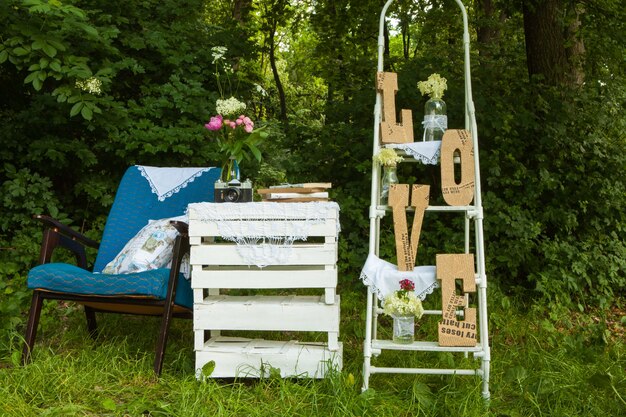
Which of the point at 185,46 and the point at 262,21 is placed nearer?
the point at 185,46

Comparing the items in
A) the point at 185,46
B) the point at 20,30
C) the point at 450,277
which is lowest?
the point at 450,277

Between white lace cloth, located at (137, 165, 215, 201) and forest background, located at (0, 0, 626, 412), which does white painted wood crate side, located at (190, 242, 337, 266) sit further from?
forest background, located at (0, 0, 626, 412)

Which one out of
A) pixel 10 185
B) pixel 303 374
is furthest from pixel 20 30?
pixel 303 374

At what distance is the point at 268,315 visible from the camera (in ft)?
8.52

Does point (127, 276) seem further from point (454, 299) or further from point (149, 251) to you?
point (454, 299)

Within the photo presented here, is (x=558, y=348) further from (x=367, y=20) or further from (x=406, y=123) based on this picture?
(x=367, y=20)

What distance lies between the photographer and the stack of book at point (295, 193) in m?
2.69

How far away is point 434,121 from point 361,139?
211 cm

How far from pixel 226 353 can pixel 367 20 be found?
507 cm

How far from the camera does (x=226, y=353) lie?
2631mm

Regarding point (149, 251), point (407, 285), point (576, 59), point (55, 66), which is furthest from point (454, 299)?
point (576, 59)

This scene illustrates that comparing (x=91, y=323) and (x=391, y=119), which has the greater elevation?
(x=391, y=119)

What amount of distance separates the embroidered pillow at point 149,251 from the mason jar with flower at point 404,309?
1066mm

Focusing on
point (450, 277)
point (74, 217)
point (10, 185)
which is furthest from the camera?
point (74, 217)
